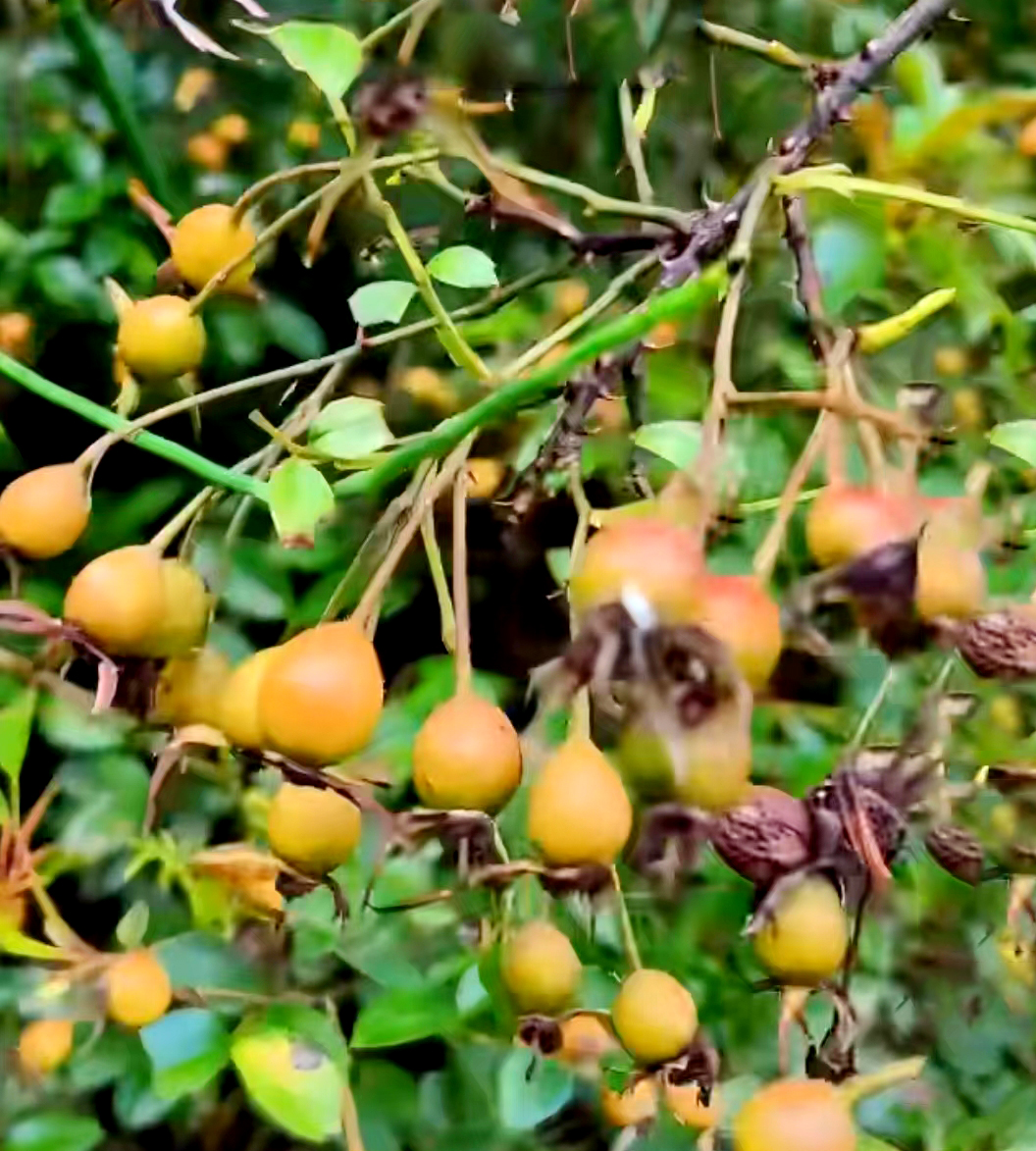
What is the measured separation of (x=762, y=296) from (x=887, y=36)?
0.69ft

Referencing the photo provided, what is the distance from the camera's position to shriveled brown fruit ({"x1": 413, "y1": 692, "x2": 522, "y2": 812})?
468mm

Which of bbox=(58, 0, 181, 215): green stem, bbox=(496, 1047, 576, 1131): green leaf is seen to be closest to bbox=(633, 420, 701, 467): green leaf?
bbox=(496, 1047, 576, 1131): green leaf

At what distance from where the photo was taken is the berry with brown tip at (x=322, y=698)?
46cm

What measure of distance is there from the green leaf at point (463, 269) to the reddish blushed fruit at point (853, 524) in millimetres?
229

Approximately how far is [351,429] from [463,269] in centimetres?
13

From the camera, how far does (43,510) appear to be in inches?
21.5

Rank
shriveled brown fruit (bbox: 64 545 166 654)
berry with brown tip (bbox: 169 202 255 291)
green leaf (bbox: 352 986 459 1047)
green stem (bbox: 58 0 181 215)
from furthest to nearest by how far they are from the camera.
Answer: green stem (bbox: 58 0 181 215) < green leaf (bbox: 352 986 459 1047) < berry with brown tip (bbox: 169 202 255 291) < shriveled brown fruit (bbox: 64 545 166 654)

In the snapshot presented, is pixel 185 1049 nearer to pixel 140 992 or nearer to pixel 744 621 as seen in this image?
pixel 140 992

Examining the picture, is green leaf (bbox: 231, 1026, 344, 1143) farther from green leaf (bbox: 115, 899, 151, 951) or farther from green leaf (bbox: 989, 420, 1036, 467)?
green leaf (bbox: 989, 420, 1036, 467)

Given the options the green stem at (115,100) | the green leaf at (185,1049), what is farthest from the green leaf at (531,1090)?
the green stem at (115,100)

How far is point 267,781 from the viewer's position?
2.77 ft

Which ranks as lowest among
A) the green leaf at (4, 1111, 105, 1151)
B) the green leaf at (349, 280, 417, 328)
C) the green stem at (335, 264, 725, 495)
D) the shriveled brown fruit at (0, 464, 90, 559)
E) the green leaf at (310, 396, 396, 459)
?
the green leaf at (4, 1111, 105, 1151)

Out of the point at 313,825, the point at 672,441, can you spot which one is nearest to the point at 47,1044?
the point at 313,825

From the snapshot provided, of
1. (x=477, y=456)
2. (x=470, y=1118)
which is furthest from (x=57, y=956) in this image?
(x=477, y=456)
